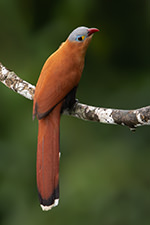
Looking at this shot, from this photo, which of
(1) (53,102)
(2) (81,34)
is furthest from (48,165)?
(2) (81,34)

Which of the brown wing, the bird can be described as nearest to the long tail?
the bird

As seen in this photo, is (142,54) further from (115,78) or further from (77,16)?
(77,16)

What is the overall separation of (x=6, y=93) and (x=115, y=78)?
3.22 feet

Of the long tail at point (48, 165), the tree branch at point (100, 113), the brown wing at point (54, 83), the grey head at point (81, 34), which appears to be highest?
the grey head at point (81, 34)

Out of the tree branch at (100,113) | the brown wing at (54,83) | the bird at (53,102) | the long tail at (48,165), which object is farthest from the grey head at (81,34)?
the long tail at (48,165)

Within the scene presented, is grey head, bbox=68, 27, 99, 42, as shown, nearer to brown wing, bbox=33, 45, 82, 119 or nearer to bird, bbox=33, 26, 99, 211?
bird, bbox=33, 26, 99, 211

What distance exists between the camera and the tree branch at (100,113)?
7.86 feet

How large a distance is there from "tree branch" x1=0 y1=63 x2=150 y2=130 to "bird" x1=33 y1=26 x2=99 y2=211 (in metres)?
0.12

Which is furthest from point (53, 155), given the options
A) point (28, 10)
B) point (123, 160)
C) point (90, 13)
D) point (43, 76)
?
point (28, 10)

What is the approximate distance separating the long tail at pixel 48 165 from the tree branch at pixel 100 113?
191 mm

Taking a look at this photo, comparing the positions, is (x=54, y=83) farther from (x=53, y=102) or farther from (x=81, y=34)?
(x=81, y=34)

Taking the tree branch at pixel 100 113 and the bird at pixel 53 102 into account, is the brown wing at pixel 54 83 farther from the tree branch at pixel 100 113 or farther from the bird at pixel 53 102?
the tree branch at pixel 100 113

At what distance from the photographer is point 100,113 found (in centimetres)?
265

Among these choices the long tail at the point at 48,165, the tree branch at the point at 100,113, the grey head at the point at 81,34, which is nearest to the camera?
the tree branch at the point at 100,113
